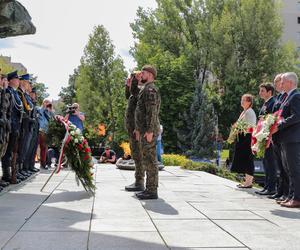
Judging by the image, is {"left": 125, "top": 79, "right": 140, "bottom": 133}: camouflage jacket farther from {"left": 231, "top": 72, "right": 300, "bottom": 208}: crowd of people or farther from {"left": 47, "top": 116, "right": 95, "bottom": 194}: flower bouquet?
{"left": 231, "top": 72, "right": 300, "bottom": 208}: crowd of people

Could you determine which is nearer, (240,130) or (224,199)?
(224,199)

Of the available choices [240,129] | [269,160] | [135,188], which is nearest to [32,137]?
[135,188]

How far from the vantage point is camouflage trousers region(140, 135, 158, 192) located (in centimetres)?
744

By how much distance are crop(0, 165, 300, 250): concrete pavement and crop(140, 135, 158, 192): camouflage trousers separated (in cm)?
32

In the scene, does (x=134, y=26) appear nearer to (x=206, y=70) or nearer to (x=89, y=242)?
(x=206, y=70)

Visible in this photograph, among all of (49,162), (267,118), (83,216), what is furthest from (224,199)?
(49,162)

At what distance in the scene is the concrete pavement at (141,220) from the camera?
14.9 feet

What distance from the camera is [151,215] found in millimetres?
6027

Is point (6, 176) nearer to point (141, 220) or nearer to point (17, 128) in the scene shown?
point (17, 128)

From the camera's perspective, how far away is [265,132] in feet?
24.9

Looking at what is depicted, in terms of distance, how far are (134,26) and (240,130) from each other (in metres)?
33.0

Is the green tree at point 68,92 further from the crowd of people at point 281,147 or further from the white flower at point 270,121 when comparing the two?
the white flower at point 270,121

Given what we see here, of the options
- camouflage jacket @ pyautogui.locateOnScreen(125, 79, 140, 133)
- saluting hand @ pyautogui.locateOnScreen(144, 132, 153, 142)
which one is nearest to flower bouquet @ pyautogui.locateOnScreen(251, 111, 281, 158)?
saluting hand @ pyautogui.locateOnScreen(144, 132, 153, 142)

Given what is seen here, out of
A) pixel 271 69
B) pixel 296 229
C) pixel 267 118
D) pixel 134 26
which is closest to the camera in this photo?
pixel 296 229
